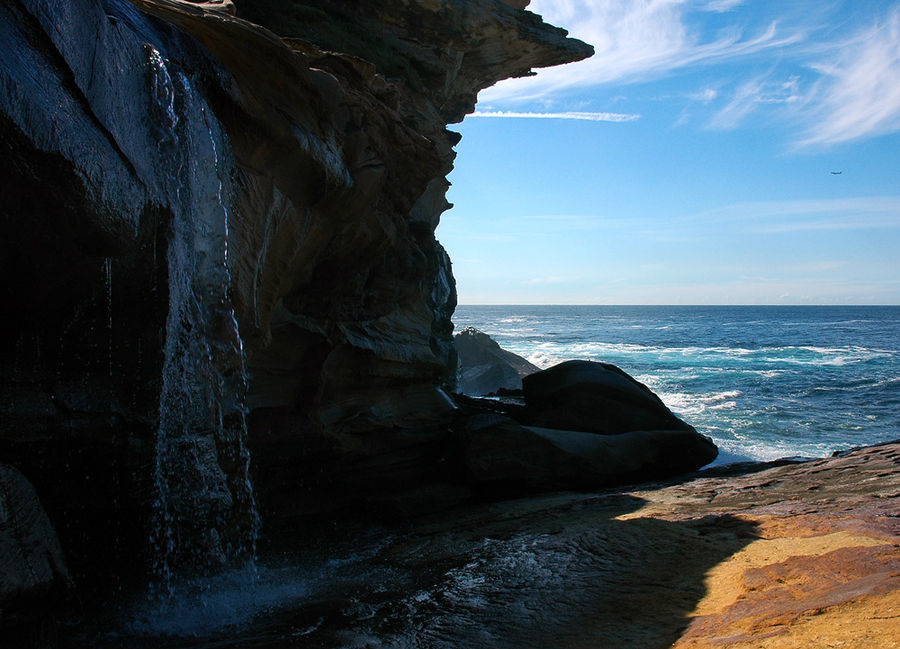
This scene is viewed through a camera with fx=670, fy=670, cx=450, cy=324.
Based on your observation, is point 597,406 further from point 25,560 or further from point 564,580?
point 25,560

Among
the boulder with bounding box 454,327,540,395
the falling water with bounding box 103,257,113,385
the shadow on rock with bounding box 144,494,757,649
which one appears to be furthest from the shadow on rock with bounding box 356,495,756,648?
the boulder with bounding box 454,327,540,395

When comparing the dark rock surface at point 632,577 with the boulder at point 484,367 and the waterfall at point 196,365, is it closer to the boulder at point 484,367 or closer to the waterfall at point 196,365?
the waterfall at point 196,365

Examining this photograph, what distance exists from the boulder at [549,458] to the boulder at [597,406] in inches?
72.7

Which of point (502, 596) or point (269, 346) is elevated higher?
point (269, 346)

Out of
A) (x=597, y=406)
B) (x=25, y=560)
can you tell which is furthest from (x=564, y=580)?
(x=597, y=406)

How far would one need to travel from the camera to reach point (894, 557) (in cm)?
474

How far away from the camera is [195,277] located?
6.66 meters

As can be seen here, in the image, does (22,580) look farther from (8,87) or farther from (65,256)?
(8,87)

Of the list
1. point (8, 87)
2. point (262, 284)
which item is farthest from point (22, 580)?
point (262, 284)

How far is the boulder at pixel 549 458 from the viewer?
1030 cm

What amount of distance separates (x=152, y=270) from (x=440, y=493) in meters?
5.89

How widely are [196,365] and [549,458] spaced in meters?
5.77

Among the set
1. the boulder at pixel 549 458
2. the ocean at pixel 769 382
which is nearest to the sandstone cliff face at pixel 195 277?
the boulder at pixel 549 458

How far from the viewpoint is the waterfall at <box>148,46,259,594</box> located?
20.1 feet
